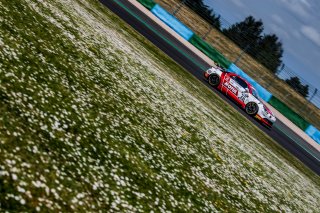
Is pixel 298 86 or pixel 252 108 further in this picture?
pixel 298 86

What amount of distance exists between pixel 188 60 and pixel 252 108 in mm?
8109

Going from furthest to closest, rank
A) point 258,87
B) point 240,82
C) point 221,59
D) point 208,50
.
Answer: point 208,50 → point 221,59 → point 258,87 → point 240,82

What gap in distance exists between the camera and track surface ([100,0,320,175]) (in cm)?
2992

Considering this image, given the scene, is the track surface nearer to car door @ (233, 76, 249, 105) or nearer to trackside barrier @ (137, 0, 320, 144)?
car door @ (233, 76, 249, 105)

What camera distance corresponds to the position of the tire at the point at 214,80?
99.1ft

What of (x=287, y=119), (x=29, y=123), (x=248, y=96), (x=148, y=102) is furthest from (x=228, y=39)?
(x=29, y=123)

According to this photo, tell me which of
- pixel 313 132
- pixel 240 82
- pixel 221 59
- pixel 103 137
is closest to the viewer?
pixel 103 137

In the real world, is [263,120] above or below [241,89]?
below

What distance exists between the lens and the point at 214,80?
3045cm

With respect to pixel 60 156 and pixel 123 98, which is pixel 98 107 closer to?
pixel 123 98

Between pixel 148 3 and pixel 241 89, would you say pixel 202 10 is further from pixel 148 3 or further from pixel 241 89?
pixel 241 89

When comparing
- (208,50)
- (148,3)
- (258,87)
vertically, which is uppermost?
(258,87)

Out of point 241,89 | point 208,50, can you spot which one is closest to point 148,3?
point 208,50

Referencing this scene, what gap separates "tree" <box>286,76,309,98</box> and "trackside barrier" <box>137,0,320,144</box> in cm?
279
